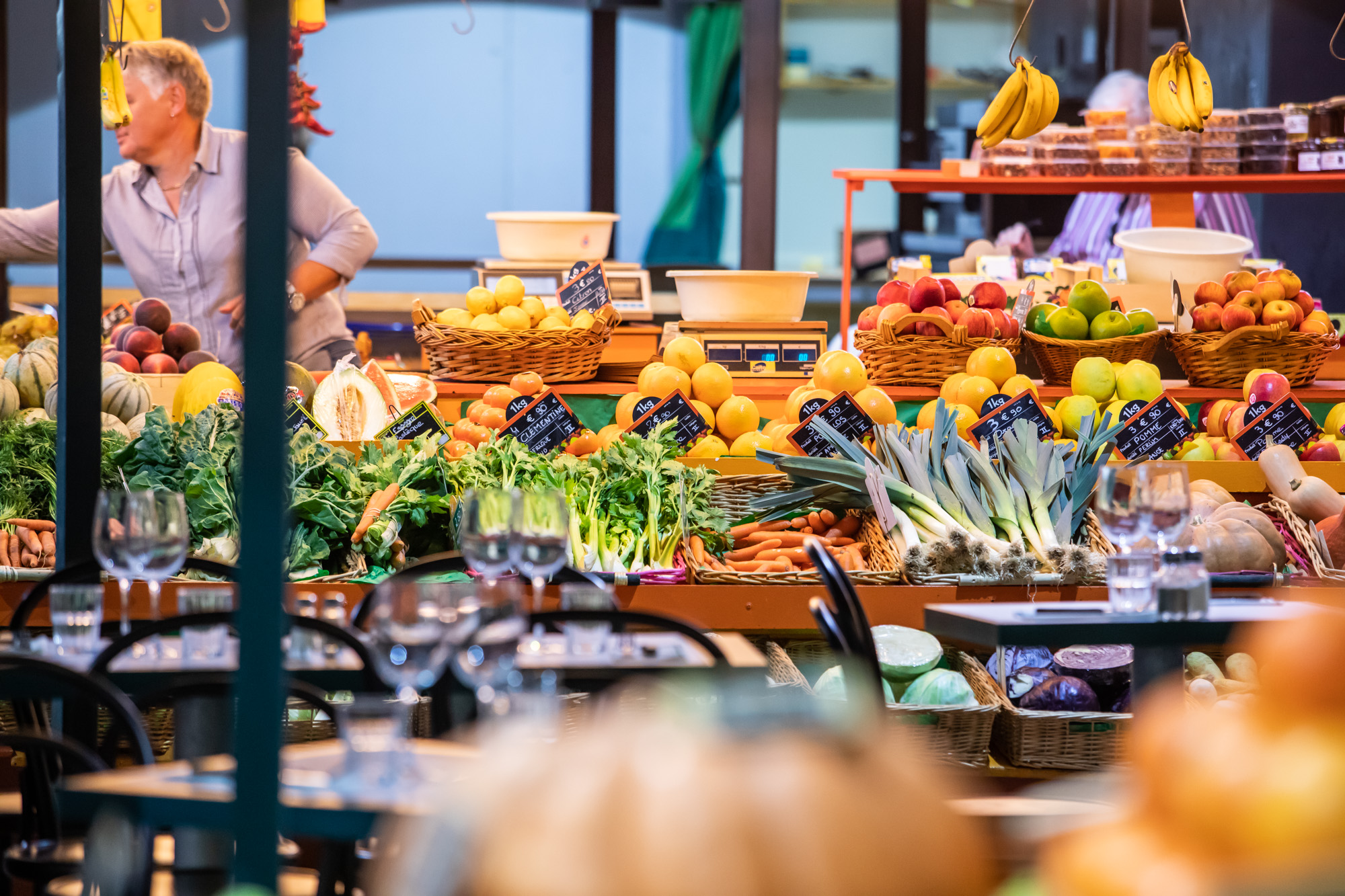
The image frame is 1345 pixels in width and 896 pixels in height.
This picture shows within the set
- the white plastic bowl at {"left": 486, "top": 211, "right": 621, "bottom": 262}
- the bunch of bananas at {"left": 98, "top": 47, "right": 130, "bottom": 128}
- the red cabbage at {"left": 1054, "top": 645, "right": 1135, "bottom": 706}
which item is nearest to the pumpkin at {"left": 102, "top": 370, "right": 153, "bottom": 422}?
the bunch of bananas at {"left": 98, "top": 47, "right": 130, "bottom": 128}

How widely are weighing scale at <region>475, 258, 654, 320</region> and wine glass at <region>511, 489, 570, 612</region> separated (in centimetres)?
245

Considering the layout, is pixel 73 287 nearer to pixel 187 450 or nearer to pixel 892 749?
pixel 187 450

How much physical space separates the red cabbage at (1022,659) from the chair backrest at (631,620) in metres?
1.02

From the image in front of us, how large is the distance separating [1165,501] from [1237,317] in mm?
2154

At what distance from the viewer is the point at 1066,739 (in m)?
2.71

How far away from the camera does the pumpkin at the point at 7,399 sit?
139 inches

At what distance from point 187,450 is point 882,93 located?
5969 millimetres

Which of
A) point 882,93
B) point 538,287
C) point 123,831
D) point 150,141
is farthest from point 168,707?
point 882,93

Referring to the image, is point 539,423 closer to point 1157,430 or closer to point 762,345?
point 762,345

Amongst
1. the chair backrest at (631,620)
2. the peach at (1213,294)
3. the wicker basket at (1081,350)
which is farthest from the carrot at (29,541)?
the peach at (1213,294)

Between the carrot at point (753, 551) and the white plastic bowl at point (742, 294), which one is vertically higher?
the white plastic bowl at point (742, 294)

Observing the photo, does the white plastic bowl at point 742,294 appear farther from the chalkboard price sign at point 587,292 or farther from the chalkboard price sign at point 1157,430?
the chalkboard price sign at point 1157,430

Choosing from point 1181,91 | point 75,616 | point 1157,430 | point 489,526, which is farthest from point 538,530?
point 1181,91

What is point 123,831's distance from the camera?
1456 mm
